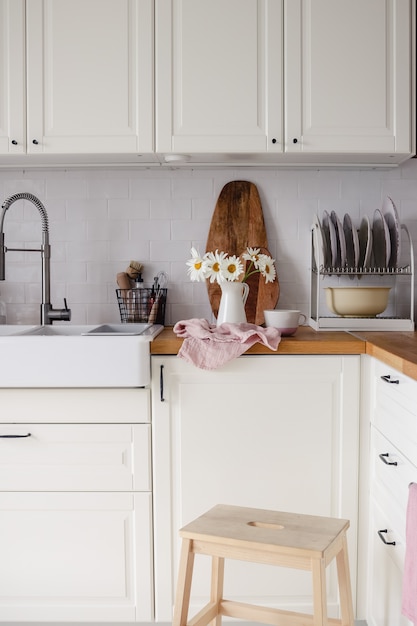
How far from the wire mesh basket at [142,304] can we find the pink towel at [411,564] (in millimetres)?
1405

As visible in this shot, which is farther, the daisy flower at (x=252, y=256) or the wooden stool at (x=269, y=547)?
the daisy flower at (x=252, y=256)

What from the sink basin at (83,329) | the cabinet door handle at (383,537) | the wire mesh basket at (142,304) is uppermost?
the wire mesh basket at (142,304)

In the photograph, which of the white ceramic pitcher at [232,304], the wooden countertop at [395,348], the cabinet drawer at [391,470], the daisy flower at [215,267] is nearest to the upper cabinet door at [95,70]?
the daisy flower at [215,267]

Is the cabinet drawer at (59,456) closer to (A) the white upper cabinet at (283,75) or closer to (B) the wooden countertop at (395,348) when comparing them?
(B) the wooden countertop at (395,348)

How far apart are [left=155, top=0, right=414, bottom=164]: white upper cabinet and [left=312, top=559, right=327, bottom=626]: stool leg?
1440mm

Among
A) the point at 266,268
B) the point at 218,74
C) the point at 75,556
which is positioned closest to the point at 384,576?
the point at 75,556

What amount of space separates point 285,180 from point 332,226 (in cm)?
33

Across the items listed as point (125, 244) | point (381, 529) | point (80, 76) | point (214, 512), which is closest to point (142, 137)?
point (80, 76)

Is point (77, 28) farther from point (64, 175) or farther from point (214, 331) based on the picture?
point (214, 331)

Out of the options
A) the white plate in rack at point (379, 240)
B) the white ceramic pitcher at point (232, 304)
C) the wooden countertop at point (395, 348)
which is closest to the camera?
the wooden countertop at point (395, 348)

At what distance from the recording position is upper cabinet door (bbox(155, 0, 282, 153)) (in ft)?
8.16

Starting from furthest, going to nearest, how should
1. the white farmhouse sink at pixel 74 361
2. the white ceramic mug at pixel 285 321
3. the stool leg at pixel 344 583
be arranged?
the white ceramic mug at pixel 285 321 → the white farmhouse sink at pixel 74 361 → the stool leg at pixel 344 583

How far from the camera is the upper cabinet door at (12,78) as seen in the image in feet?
8.23

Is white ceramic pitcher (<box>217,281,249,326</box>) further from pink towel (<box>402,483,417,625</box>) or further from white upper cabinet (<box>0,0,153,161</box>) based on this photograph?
pink towel (<box>402,483,417,625</box>)
